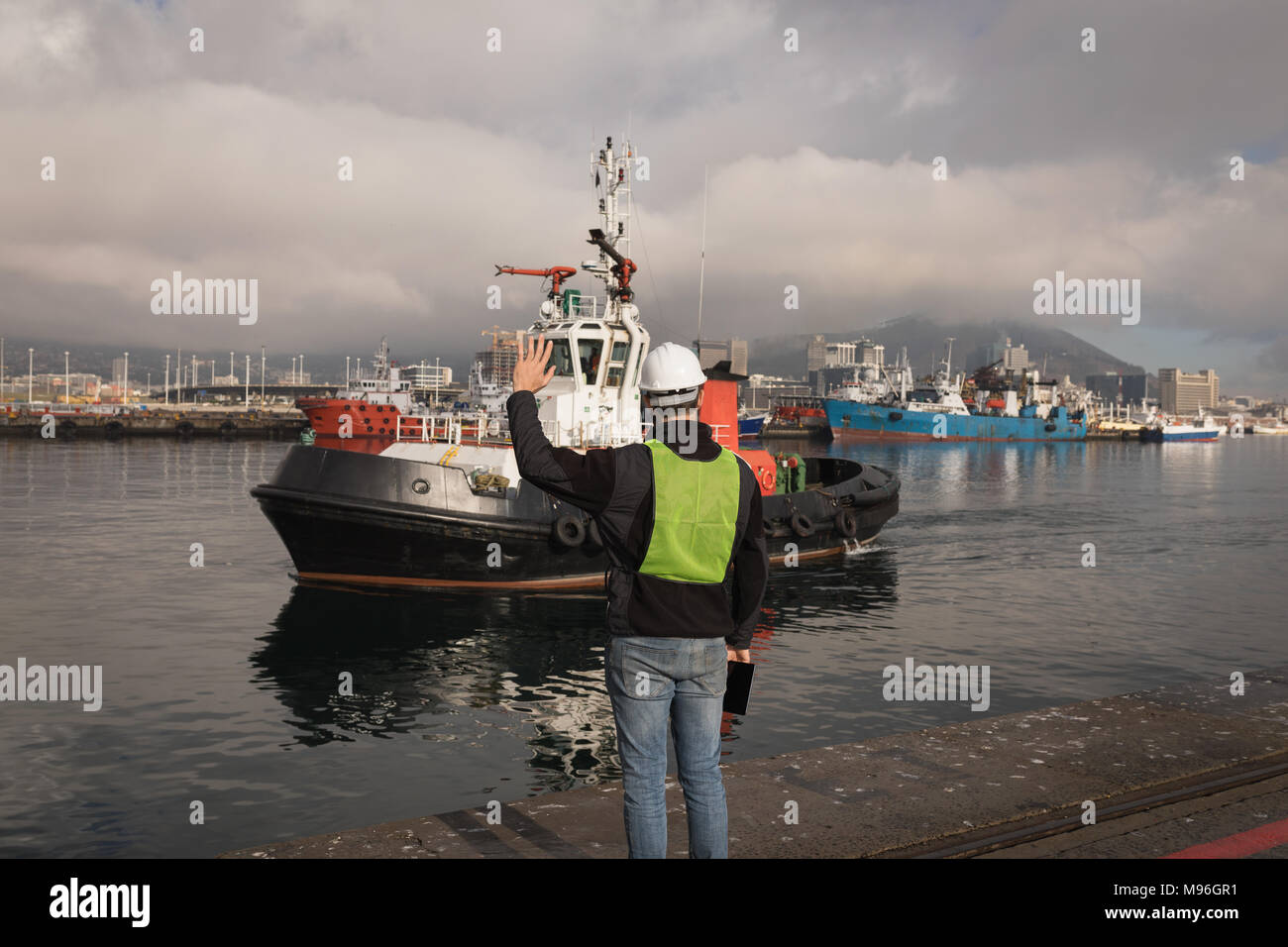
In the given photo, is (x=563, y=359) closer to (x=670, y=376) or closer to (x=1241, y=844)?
(x=670, y=376)

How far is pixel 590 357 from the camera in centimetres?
1791

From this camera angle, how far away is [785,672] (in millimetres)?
11844

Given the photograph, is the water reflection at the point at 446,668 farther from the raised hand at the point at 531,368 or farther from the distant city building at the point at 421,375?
the distant city building at the point at 421,375

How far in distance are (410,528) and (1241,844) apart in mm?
12782

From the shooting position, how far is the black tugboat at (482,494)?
49.3ft

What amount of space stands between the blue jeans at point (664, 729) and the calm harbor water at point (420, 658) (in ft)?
14.9

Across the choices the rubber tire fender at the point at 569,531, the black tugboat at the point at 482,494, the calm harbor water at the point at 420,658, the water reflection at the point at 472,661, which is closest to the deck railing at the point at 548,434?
the black tugboat at the point at 482,494

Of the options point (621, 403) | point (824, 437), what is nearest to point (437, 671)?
point (621, 403)

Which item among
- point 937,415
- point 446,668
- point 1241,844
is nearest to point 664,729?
point 1241,844

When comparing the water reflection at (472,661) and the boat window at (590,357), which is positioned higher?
the boat window at (590,357)

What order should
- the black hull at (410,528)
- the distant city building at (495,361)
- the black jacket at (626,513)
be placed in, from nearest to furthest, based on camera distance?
the black jacket at (626,513) → the black hull at (410,528) → the distant city building at (495,361)

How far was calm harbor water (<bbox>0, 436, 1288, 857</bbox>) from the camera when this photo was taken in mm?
7715

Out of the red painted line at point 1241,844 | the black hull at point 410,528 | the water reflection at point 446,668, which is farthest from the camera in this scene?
the black hull at point 410,528
